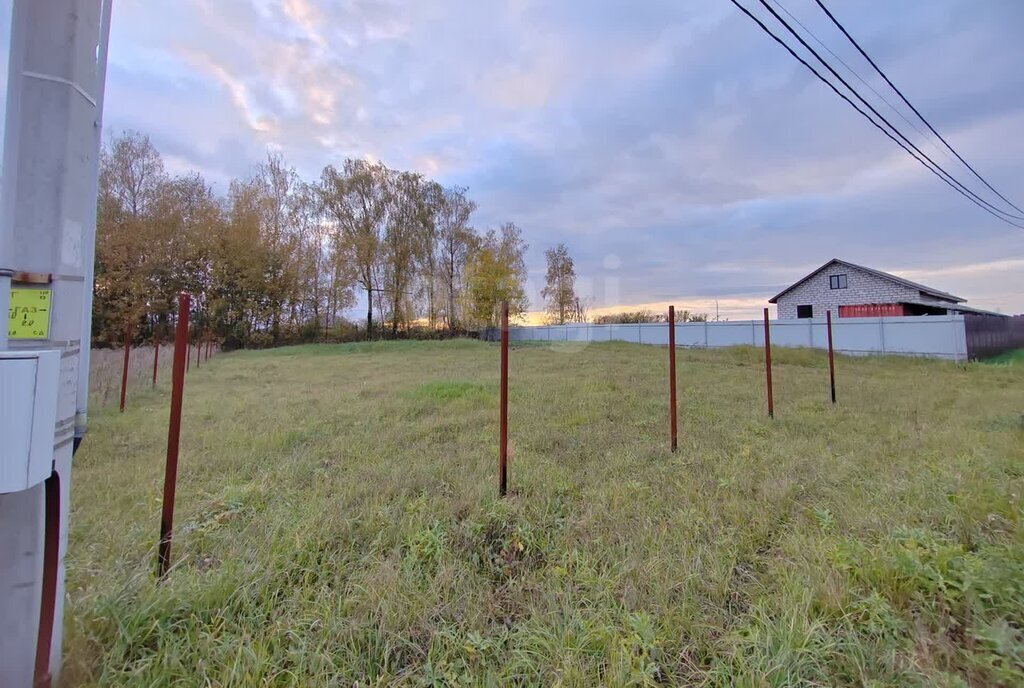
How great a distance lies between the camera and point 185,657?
1183mm

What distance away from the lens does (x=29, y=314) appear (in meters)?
0.92

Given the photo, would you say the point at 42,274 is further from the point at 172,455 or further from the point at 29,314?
the point at 172,455

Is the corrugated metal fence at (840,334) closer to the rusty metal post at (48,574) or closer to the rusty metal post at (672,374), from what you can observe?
the rusty metal post at (672,374)

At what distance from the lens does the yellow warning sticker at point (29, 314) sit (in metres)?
0.90

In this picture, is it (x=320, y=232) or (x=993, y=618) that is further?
(x=320, y=232)

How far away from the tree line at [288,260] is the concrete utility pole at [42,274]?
55.7 feet

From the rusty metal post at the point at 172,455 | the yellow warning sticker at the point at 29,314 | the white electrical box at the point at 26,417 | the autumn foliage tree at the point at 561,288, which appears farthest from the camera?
the autumn foliage tree at the point at 561,288

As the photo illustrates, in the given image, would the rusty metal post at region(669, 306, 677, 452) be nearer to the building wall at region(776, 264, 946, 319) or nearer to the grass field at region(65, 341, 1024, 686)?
the grass field at region(65, 341, 1024, 686)

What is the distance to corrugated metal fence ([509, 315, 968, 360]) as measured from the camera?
34.0 ft

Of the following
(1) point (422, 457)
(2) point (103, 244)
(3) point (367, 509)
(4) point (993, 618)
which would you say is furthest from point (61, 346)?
(2) point (103, 244)

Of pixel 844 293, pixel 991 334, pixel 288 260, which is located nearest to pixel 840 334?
pixel 991 334

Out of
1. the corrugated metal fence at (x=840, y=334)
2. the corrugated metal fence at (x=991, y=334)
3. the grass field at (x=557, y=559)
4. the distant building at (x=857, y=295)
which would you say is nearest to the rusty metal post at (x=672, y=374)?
the grass field at (x=557, y=559)

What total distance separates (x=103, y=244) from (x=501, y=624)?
20.4m

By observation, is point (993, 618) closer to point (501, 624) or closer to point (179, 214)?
point (501, 624)
